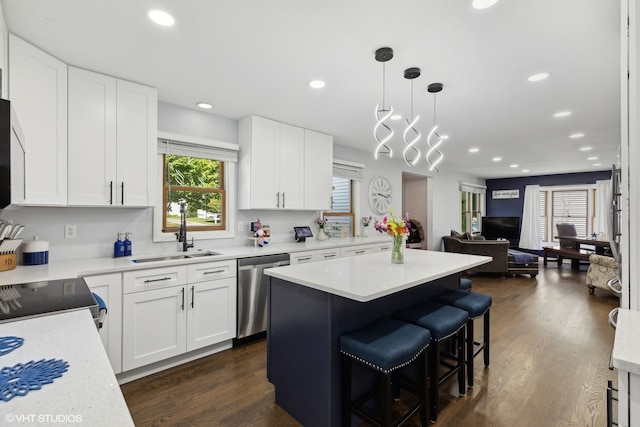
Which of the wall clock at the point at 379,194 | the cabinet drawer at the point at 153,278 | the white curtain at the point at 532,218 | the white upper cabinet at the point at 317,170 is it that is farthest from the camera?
the white curtain at the point at 532,218

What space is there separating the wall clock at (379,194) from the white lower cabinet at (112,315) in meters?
3.96

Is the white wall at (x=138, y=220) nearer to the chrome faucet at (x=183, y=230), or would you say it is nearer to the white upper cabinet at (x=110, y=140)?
the chrome faucet at (x=183, y=230)

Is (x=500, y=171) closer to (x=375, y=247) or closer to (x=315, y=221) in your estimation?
(x=375, y=247)

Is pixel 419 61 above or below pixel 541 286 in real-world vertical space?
above

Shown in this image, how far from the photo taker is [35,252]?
2.28 meters

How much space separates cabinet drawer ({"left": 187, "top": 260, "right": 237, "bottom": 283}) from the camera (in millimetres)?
2682

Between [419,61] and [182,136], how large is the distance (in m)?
2.29

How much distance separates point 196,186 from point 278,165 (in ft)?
3.09

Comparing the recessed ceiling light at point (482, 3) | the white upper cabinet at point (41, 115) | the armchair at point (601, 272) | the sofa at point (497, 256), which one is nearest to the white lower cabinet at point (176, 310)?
the white upper cabinet at point (41, 115)

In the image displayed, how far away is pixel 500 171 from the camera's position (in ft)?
25.9

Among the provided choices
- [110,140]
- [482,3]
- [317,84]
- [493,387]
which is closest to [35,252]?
[110,140]

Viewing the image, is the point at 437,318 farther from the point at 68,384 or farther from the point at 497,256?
the point at 497,256

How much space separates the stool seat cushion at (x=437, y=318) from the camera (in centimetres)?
192

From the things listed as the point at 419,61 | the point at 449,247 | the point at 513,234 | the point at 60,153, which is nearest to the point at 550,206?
the point at 513,234
